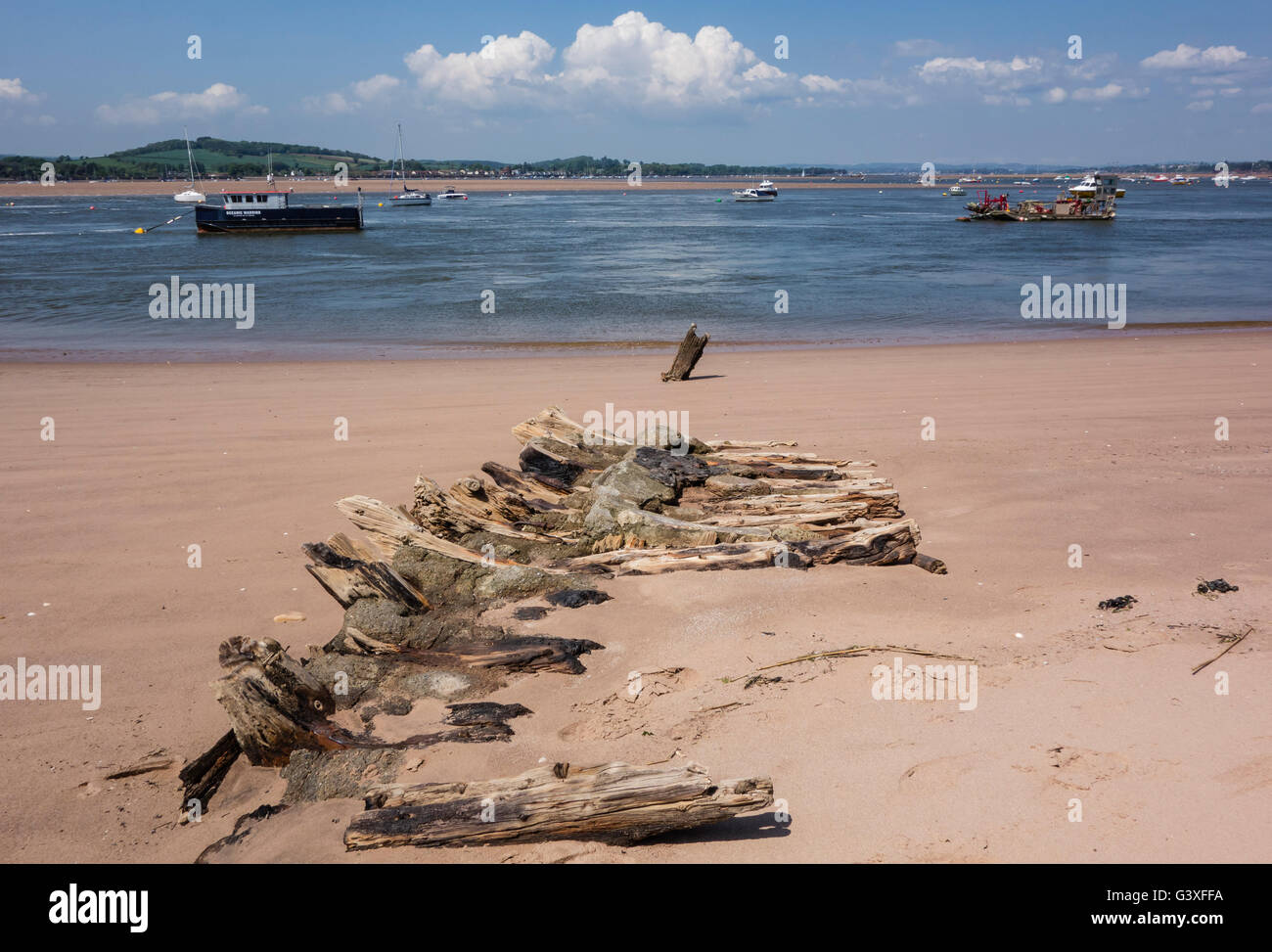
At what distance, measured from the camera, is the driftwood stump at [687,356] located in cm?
1341

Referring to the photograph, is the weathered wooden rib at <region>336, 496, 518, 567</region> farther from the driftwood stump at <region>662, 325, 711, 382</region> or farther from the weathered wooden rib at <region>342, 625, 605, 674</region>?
the driftwood stump at <region>662, 325, 711, 382</region>

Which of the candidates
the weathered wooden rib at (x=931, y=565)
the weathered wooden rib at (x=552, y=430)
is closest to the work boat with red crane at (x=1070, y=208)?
the weathered wooden rib at (x=552, y=430)

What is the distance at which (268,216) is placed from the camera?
60.0 m

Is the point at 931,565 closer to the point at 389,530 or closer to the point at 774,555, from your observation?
the point at 774,555

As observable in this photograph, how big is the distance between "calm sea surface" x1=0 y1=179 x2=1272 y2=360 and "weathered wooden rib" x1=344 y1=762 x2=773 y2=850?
15.6 metres

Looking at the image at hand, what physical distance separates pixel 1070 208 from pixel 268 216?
62.1 m

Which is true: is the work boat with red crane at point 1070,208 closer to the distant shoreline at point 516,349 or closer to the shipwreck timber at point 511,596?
the distant shoreline at point 516,349

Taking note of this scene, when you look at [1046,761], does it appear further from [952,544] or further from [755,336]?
[755,336]

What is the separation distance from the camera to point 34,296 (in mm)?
27609

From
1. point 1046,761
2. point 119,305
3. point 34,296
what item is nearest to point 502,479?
point 1046,761

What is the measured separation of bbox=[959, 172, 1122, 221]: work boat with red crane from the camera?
69.0 m

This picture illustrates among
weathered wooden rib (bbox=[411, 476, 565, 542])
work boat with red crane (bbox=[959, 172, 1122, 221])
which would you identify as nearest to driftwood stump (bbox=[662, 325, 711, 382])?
weathered wooden rib (bbox=[411, 476, 565, 542])

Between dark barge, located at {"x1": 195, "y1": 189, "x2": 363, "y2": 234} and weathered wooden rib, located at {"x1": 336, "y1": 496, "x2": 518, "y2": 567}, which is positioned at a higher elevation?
dark barge, located at {"x1": 195, "y1": 189, "x2": 363, "y2": 234}

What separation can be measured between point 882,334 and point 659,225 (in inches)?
2054
